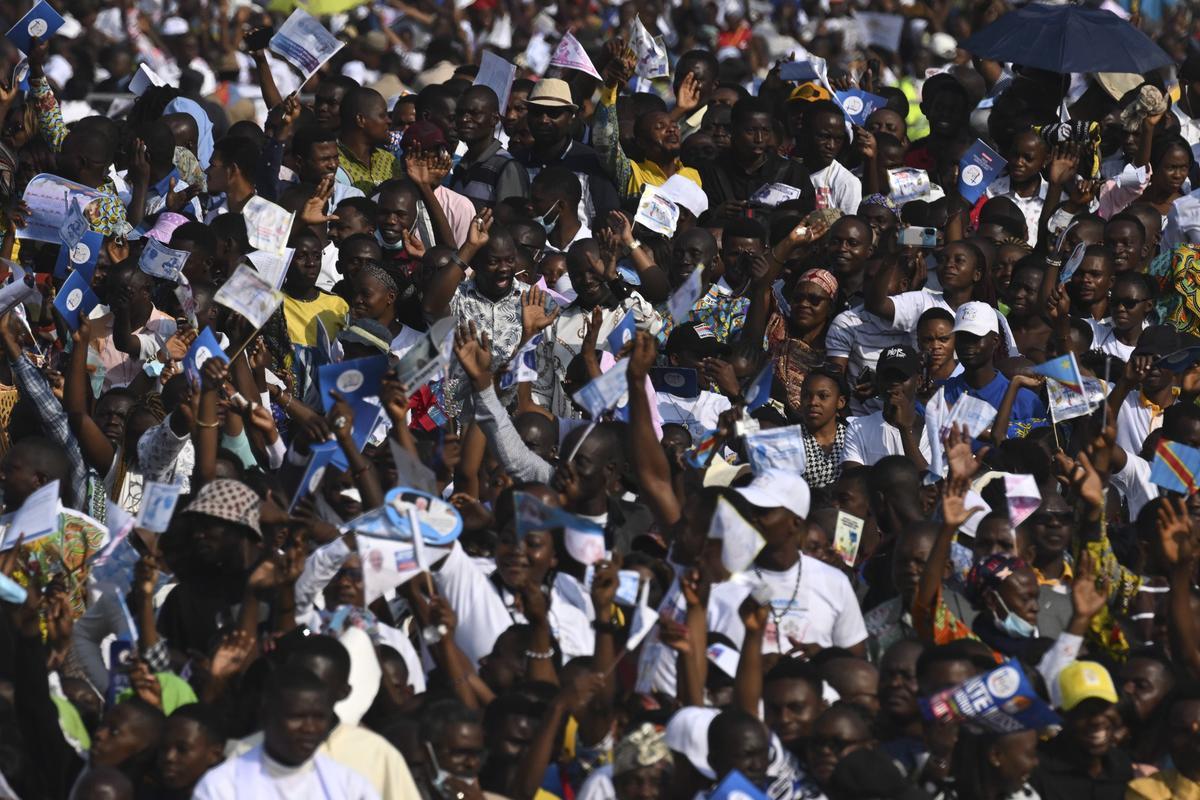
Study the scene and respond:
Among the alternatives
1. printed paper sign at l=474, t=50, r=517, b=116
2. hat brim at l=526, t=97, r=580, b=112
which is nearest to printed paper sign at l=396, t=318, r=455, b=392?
hat brim at l=526, t=97, r=580, b=112

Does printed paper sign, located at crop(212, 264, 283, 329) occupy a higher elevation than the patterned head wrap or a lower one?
higher

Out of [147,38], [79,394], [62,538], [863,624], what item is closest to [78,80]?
[147,38]

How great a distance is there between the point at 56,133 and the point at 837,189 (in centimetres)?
384

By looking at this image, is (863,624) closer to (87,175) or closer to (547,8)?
(87,175)

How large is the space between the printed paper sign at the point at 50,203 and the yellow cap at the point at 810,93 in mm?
3769

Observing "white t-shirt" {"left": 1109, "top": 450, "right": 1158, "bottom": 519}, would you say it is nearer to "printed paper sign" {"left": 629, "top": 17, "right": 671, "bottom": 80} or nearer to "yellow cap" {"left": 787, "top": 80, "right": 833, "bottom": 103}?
"yellow cap" {"left": 787, "top": 80, "right": 833, "bottom": 103}

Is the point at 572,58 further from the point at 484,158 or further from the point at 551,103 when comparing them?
the point at 484,158

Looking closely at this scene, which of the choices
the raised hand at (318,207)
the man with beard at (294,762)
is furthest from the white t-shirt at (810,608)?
the raised hand at (318,207)

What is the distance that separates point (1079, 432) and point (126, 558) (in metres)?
3.94

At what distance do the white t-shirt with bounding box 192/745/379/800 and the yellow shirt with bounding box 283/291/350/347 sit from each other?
146 inches

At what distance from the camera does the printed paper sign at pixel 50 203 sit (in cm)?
1061

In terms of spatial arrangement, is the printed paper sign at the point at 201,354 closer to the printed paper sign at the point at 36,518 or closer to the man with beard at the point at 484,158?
the printed paper sign at the point at 36,518

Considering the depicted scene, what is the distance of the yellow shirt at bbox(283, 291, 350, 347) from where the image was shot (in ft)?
34.1

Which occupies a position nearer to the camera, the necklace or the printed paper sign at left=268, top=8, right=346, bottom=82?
the necklace
